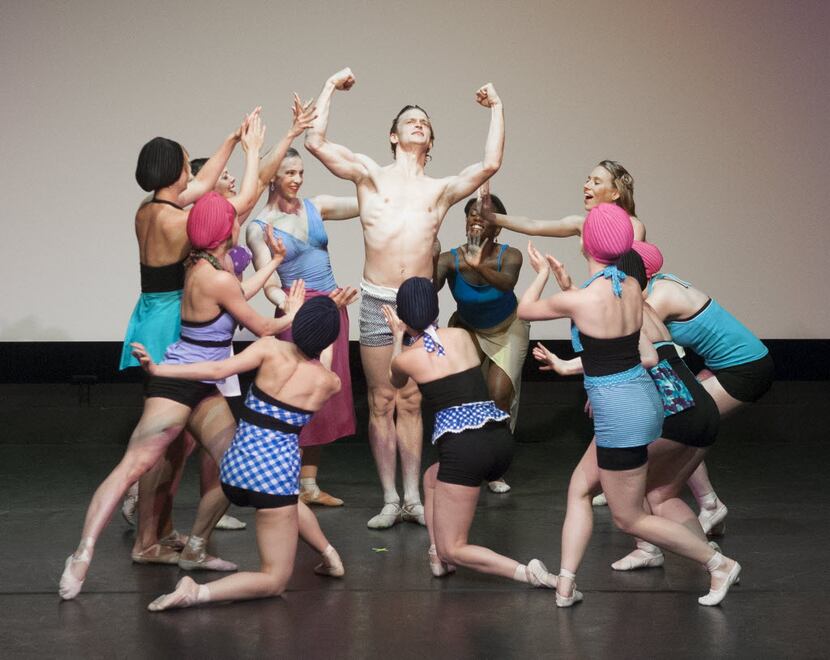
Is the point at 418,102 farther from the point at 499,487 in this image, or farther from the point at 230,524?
the point at 230,524

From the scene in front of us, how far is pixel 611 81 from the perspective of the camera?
7.18 m

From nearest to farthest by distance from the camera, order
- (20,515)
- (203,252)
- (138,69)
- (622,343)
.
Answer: (622,343) < (203,252) < (20,515) < (138,69)

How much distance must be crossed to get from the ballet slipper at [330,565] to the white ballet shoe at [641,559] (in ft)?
3.27

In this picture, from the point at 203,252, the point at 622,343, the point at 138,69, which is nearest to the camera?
the point at 622,343

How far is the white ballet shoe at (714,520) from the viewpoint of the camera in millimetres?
4820

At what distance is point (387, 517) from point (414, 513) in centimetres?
12

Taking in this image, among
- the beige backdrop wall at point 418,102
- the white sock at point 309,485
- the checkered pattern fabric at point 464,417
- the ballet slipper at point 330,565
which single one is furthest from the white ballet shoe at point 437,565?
the beige backdrop wall at point 418,102

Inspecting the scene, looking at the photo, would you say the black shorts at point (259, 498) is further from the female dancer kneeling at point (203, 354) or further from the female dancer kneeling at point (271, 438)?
the female dancer kneeling at point (203, 354)

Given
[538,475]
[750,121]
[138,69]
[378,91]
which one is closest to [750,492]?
[538,475]

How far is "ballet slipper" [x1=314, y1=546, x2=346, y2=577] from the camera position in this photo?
416 centimetres

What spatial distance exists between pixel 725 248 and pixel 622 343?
3729 millimetres

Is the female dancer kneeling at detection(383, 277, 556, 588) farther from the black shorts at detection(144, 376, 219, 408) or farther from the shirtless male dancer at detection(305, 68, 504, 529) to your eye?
the shirtless male dancer at detection(305, 68, 504, 529)

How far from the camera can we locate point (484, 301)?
5824 mm

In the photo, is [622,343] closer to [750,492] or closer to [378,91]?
[750,492]
